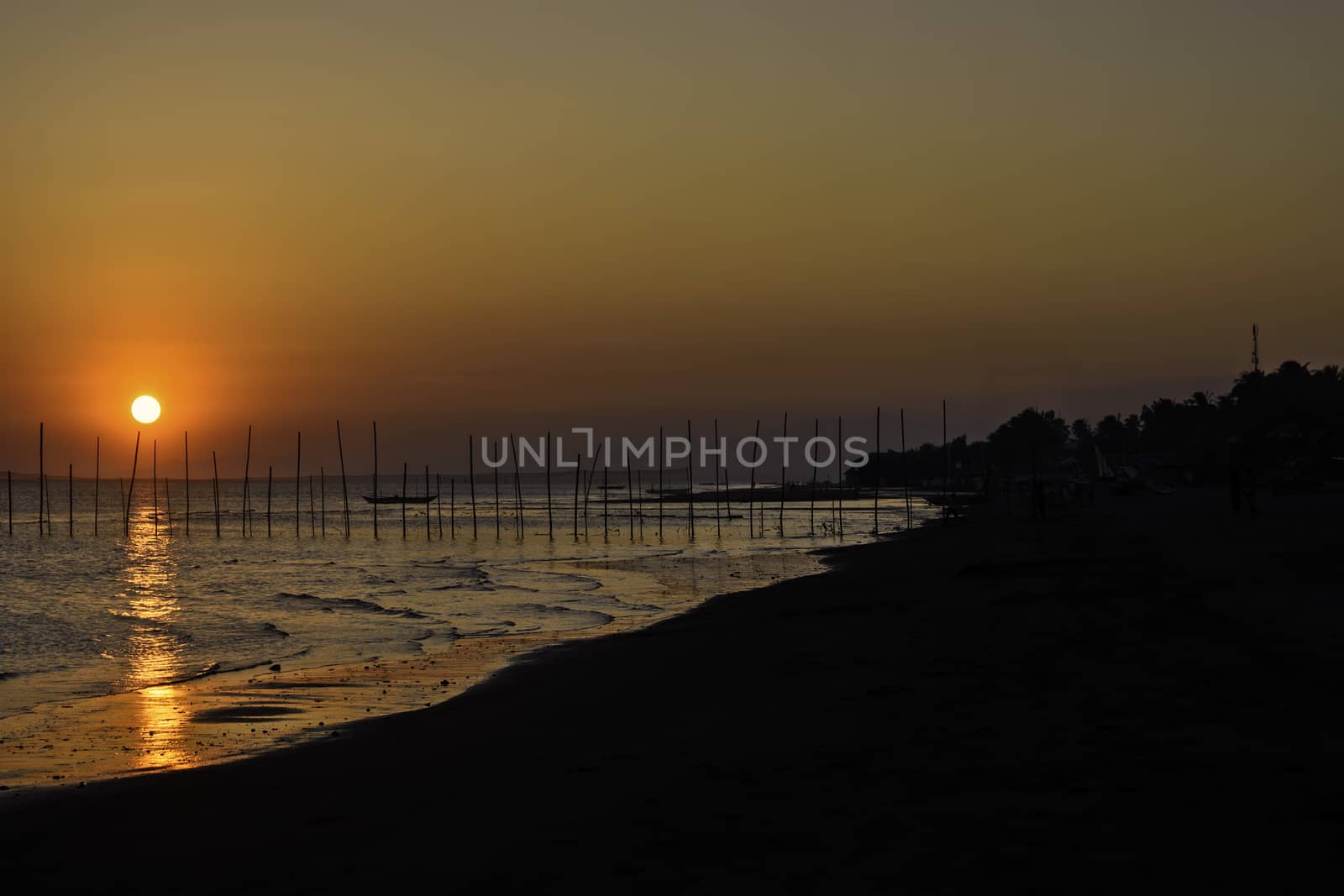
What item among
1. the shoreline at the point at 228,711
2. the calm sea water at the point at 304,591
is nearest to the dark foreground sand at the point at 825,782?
the shoreline at the point at 228,711

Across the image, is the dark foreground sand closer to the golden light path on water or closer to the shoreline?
the shoreline

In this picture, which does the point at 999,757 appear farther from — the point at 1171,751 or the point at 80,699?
the point at 80,699

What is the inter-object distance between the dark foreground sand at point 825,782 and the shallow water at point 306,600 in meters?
3.07

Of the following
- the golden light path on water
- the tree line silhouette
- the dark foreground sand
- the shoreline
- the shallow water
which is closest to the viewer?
the dark foreground sand

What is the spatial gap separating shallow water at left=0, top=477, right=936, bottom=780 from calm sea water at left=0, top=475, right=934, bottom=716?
0.36ft

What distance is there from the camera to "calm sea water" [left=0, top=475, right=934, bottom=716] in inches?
850

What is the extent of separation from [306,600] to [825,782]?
28832 mm

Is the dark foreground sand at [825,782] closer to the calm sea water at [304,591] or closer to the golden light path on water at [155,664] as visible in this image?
the golden light path on water at [155,664]

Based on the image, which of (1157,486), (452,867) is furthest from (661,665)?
(1157,486)

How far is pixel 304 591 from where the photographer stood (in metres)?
37.6

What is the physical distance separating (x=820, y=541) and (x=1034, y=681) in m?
51.7

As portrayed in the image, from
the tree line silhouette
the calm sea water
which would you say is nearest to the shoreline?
the calm sea water

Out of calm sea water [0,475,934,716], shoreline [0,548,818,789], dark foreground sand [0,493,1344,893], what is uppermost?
dark foreground sand [0,493,1344,893]

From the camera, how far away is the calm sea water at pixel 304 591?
850 inches
